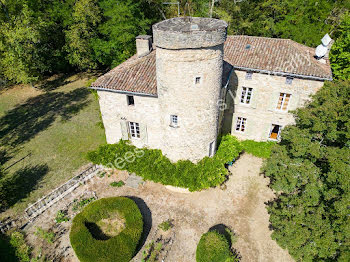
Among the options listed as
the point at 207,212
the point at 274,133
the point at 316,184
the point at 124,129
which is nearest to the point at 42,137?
the point at 124,129

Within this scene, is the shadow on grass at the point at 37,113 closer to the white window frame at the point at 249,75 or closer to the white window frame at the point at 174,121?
the white window frame at the point at 174,121

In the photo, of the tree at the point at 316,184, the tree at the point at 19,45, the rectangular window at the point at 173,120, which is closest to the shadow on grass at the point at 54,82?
the tree at the point at 19,45

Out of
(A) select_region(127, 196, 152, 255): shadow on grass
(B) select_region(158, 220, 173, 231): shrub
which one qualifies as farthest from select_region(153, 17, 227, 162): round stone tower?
(B) select_region(158, 220, 173, 231): shrub

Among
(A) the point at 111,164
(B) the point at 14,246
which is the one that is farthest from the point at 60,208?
(A) the point at 111,164

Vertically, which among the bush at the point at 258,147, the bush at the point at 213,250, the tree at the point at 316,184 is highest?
the tree at the point at 316,184

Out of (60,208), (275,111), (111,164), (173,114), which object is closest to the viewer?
(173,114)

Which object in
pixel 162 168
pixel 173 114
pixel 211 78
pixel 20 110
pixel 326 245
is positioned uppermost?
pixel 211 78

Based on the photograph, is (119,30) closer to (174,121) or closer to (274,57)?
(274,57)

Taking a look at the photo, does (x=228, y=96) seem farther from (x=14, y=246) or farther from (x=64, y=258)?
(x=14, y=246)
